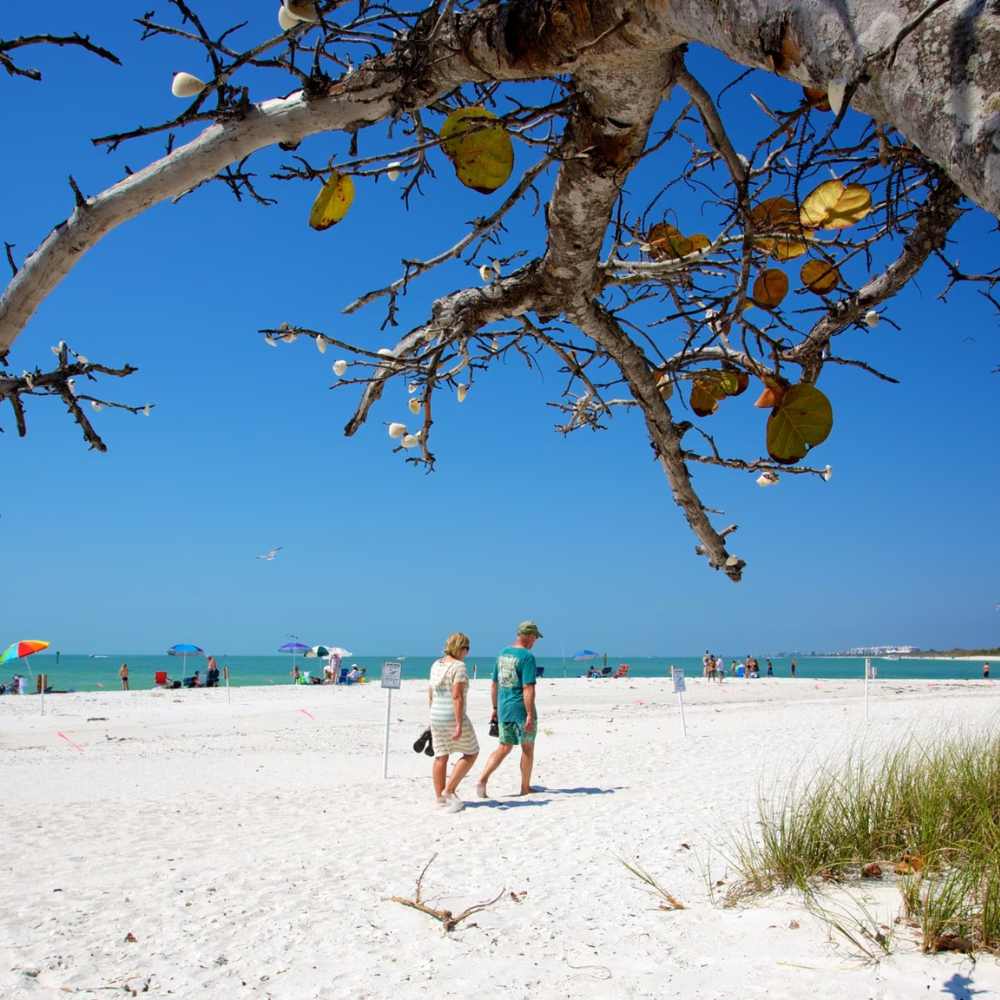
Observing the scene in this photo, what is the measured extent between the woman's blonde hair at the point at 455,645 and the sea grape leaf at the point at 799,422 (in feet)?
19.4

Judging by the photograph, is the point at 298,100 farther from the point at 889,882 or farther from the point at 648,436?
the point at 889,882

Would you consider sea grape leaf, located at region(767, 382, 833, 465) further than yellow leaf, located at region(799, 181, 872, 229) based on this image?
No

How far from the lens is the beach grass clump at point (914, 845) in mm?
3180

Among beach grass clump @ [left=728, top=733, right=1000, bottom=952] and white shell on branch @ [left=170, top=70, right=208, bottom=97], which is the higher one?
white shell on branch @ [left=170, top=70, right=208, bottom=97]

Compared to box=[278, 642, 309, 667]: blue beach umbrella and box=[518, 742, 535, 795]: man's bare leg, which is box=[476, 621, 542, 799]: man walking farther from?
box=[278, 642, 309, 667]: blue beach umbrella

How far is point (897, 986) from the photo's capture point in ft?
9.29

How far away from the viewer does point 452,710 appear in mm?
7141

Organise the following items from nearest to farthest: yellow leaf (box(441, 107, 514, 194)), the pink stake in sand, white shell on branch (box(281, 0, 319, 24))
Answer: white shell on branch (box(281, 0, 319, 24)), yellow leaf (box(441, 107, 514, 194)), the pink stake in sand

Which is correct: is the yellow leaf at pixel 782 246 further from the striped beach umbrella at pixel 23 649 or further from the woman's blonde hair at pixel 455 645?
the striped beach umbrella at pixel 23 649

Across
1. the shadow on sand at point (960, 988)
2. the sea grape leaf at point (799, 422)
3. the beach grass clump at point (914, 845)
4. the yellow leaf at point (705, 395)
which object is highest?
the yellow leaf at point (705, 395)

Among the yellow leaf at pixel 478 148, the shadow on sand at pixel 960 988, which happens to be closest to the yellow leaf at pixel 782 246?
the yellow leaf at pixel 478 148

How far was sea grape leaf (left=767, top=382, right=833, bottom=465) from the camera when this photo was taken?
1.46 metres

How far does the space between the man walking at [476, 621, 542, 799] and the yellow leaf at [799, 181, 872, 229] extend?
6023 millimetres

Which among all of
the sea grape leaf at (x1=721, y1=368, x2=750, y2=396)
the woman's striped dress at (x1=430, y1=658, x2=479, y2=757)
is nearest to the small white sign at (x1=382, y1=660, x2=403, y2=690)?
the woman's striped dress at (x1=430, y1=658, x2=479, y2=757)
